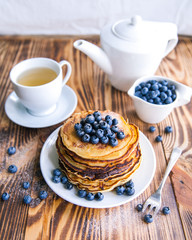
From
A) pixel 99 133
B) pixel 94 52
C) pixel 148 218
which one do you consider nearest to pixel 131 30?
pixel 94 52

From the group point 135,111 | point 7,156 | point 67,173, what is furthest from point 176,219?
point 7,156

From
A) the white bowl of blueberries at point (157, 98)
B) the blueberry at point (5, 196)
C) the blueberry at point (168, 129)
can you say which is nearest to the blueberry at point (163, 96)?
the white bowl of blueberries at point (157, 98)

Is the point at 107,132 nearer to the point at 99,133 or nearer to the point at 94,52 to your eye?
the point at 99,133

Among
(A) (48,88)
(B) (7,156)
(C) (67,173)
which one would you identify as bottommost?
(B) (7,156)

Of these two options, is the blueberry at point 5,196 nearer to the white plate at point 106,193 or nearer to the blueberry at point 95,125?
the white plate at point 106,193

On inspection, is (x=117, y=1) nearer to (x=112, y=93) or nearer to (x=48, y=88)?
(x=112, y=93)
